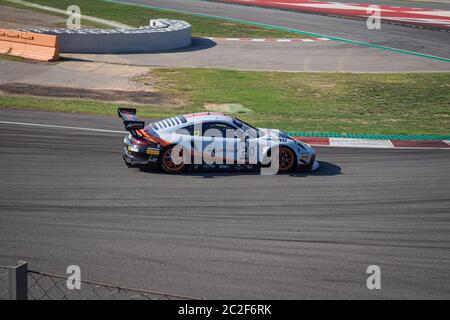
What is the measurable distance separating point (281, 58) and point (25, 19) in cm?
1389

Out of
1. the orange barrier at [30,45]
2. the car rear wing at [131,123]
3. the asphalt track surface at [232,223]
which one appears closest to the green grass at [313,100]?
the asphalt track surface at [232,223]

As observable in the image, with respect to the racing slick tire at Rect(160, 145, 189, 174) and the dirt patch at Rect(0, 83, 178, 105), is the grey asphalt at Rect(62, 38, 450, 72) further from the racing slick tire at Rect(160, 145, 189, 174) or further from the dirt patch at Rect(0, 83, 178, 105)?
the racing slick tire at Rect(160, 145, 189, 174)

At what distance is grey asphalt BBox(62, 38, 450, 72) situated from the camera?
2878cm

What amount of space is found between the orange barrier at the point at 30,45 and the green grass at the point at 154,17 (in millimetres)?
8419

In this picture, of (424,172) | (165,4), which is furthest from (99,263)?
(165,4)

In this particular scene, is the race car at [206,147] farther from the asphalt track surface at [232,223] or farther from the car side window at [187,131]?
the asphalt track surface at [232,223]

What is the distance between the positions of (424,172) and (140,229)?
7281 mm

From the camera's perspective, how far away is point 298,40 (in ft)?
112

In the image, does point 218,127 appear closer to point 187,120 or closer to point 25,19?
point 187,120

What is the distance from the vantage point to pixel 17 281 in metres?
6.20

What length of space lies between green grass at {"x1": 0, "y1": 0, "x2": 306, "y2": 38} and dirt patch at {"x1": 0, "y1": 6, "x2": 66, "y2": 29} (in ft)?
6.92

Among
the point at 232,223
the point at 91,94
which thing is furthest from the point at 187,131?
the point at 91,94

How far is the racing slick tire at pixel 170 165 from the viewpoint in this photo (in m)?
15.6

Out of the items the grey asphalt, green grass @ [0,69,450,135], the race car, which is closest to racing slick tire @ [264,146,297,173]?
the race car
